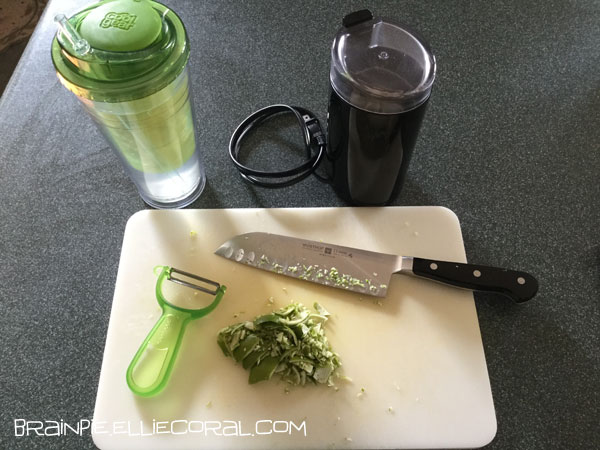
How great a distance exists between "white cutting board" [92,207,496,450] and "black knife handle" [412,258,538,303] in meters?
0.02

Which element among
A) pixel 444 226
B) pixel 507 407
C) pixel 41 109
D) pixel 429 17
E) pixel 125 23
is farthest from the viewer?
pixel 429 17

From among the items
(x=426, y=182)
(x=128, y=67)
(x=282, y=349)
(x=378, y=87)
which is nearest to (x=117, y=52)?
(x=128, y=67)

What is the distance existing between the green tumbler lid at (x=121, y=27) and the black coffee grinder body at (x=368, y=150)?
9.4 inches

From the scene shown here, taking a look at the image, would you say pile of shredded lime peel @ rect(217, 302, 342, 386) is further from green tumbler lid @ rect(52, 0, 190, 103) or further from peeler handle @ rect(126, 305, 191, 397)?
green tumbler lid @ rect(52, 0, 190, 103)

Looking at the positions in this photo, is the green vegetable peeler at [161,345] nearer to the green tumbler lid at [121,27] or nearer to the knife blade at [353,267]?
the knife blade at [353,267]

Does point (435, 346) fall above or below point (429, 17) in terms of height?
below

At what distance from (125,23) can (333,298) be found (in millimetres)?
439

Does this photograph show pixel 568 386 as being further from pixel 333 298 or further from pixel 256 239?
pixel 256 239

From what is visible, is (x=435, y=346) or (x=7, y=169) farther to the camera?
(x=7, y=169)

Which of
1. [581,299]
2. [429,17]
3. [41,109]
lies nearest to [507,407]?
[581,299]

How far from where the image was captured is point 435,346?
64 centimetres

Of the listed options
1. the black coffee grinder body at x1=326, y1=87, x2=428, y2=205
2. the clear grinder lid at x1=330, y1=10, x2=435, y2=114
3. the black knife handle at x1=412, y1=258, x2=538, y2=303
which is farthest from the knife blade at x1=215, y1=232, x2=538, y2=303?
the clear grinder lid at x1=330, y1=10, x2=435, y2=114

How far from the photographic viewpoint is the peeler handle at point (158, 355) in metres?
0.60

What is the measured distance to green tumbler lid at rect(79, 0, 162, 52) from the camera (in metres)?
0.50
